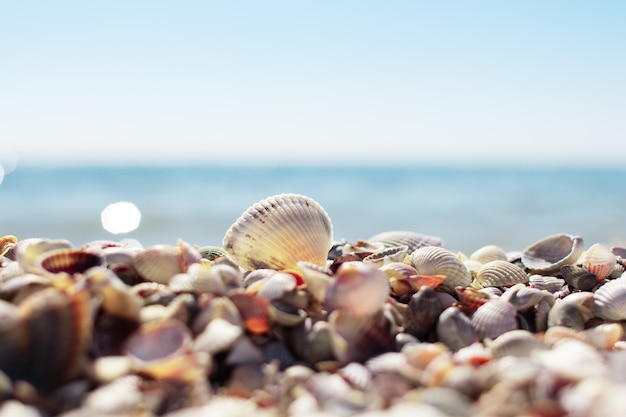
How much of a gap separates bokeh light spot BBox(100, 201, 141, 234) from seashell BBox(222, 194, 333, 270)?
13.7 m

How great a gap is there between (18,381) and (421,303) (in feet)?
4.42

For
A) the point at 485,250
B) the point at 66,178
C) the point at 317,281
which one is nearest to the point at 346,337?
the point at 317,281

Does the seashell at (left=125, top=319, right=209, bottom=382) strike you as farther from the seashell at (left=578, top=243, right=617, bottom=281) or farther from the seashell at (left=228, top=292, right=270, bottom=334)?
the seashell at (left=578, top=243, right=617, bottom=281)

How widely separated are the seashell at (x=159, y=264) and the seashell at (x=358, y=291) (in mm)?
616

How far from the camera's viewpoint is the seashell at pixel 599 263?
2.96m

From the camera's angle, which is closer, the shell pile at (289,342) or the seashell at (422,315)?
the shell pile at (289,342)

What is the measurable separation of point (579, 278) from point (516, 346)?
1.25 meters

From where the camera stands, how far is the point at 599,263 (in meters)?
3.00

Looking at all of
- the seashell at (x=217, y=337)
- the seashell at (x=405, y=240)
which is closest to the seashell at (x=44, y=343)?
the seashell at (x=217, y=337)

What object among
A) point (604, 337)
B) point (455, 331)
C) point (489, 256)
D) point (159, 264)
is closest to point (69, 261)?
point (159, 264)

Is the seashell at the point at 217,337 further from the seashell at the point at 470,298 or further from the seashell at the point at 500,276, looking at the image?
the seashell at the point at 500,276

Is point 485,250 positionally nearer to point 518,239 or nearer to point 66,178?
point 518,239

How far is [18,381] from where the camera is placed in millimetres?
1477

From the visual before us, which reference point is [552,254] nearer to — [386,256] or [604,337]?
[386,256]
